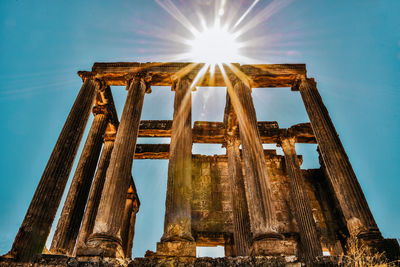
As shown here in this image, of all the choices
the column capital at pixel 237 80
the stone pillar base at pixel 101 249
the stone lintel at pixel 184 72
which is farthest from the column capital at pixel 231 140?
the stone pillar base at pixel 101 249

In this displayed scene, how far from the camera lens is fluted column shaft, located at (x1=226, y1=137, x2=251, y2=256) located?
1291 cm

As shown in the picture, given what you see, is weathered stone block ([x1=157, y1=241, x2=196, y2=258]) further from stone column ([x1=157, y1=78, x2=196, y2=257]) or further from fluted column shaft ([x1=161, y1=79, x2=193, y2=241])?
fluted column shaft ([x1=161, y1=79, x2=193, y2=241])

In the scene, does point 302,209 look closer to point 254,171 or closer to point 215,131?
point 254,171

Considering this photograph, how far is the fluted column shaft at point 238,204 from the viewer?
42.3 ft

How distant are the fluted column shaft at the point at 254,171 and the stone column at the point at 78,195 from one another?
728cm

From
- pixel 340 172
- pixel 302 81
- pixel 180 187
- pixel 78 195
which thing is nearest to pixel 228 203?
pixel 340 172

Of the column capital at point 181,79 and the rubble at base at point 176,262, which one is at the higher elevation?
the column capital at point 181,79

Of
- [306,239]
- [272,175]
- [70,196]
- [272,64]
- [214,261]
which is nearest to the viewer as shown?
[214,261]

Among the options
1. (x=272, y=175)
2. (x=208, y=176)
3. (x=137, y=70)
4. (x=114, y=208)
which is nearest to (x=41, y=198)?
(x=114, y=208)

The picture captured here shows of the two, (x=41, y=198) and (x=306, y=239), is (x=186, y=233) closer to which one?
(x=41, y=198)

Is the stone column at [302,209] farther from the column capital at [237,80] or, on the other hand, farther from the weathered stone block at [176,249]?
the weathered stone block at [176,249]

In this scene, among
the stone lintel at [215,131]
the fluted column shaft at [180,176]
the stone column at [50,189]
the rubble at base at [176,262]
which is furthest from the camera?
the stone lintel at [215,131]

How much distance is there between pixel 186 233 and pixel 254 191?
2.91 metres

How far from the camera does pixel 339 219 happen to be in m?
16.9
